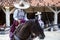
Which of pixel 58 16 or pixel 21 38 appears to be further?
pixel 58 16

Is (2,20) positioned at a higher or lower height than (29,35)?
lower

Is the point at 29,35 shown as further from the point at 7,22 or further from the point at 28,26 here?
the point at 7,22

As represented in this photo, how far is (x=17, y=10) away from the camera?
5219mm

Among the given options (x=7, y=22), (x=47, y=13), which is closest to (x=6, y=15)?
(x=7, y=22)

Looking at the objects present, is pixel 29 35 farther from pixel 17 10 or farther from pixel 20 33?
pixel 17 10

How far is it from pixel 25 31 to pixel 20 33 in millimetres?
110

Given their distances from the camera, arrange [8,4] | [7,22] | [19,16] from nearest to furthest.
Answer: [19,16] < [7,22] < [8,4]

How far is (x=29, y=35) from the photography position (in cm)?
419

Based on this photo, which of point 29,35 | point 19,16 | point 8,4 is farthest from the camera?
point 8,4

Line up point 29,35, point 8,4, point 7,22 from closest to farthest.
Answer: point 29,35
point 7,22
point 8,4

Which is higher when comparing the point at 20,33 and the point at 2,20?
the point at 20,33

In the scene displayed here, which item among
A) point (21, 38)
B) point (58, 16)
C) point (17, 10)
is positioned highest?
point (17, 10)

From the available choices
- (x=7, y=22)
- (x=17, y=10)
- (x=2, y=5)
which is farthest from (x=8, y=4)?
(x=17, y=10)

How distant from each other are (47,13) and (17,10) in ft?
53.8
